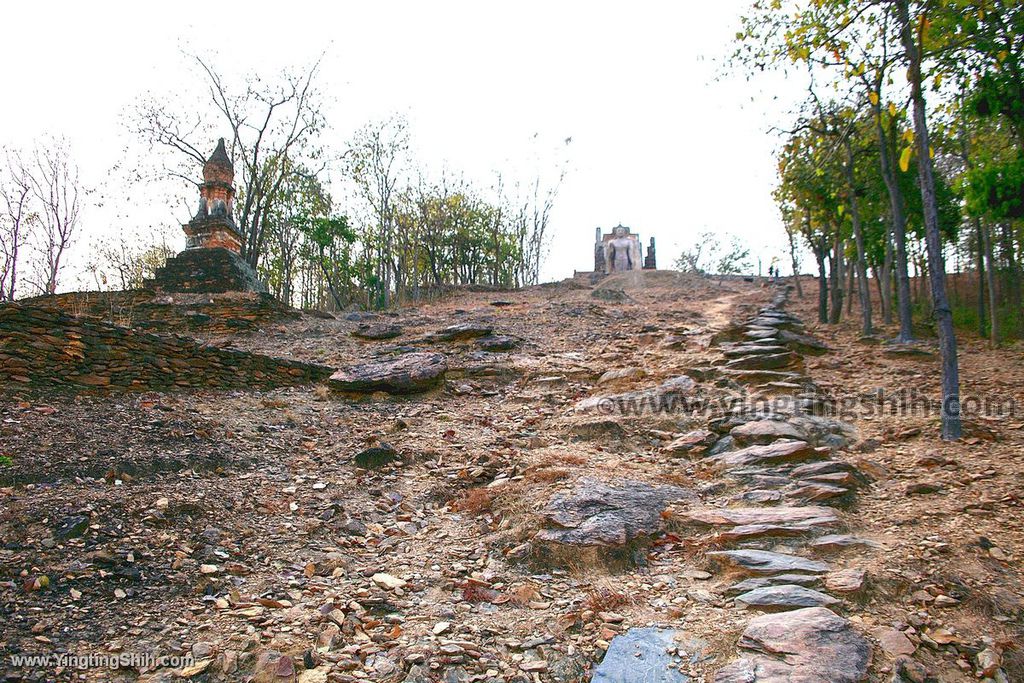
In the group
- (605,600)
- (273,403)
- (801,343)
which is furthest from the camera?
(801,343)

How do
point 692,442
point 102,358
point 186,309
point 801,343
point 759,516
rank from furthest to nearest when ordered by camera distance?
1. point 186,309
2. point 801,343
3. point 102,358
4. point 692,442
5. point 759,516

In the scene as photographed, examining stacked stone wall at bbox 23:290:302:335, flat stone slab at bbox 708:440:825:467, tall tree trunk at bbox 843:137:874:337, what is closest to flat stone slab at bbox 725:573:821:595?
flat stone slab at bbox 708:440:825:467

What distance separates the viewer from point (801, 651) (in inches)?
122

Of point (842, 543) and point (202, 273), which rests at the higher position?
point (202, 273)

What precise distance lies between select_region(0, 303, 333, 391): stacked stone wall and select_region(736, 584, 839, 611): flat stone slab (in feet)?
25.8

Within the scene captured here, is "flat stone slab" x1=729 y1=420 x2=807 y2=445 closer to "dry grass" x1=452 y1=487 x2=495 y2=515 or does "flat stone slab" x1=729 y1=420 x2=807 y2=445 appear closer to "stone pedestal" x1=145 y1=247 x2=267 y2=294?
"dry grass" x1=452 y1=487 x2=495 y2=515

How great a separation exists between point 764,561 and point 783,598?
0.42 m

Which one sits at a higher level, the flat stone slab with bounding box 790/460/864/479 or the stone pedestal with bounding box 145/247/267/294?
the stone pedestal with bounding box 145/247/267/294

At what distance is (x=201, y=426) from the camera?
6.75m

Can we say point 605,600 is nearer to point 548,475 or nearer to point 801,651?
point 801,651

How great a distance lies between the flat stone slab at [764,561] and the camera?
153 inches

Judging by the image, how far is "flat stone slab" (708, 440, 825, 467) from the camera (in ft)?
18.4

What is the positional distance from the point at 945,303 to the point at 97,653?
752 centimetres

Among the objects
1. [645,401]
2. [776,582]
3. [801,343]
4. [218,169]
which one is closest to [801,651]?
[776,582]
